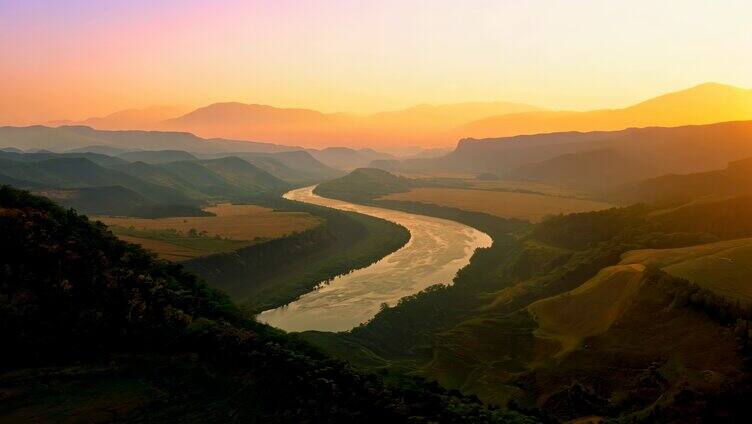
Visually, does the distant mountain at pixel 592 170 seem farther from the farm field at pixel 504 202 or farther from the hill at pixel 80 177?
the hill at pixel 80 177

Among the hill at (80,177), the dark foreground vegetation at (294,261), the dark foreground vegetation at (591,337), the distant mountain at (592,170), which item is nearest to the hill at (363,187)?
the hill at (80,177)

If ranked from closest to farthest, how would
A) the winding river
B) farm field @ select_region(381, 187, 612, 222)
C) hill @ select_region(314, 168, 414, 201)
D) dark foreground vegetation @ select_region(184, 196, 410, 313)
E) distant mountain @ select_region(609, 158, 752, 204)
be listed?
1. the winding river
2. dark foreground vegetation @ select_region(184, 196, 410, 313)
3. distant mountain @ select_region(609, 158, 752, 204)
4. farm field @ select_region(381, 187, 612, 222)
5. hill @ select_region(314, 168, 414, 201)

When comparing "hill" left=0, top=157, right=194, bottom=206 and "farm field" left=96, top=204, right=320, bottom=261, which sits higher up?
"hill" left=0, top=157, right=194, bottom=206

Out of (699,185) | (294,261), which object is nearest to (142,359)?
(294,261)

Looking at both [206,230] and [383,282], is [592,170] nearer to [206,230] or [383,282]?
[383,282]

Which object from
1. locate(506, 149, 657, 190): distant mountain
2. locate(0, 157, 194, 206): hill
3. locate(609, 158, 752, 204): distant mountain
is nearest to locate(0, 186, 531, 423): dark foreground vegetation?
locate(609, 158, 752, 204): distant mountain

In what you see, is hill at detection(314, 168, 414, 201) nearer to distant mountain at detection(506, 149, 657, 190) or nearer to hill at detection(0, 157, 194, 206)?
hill at detection(0, 157, 194, 206)
